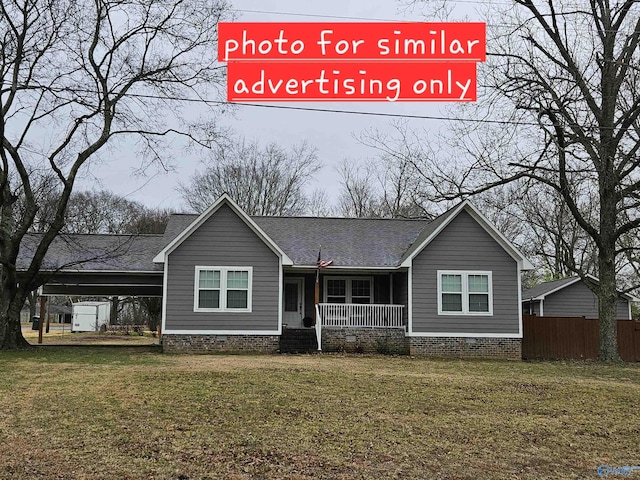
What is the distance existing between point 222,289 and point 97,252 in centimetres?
A: 590

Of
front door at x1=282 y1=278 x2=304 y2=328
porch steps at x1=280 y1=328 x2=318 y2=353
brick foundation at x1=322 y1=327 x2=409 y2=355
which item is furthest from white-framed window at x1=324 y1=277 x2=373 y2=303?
brick foundation at x1=322 y1=327 x2=409 y2=355

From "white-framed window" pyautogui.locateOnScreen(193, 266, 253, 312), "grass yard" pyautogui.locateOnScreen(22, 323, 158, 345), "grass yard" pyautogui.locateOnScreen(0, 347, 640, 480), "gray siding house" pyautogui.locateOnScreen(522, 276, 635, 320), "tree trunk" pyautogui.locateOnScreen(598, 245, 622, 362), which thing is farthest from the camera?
"gray siding house" pyautogui.locateOnScreen(522, 276, 635, 320)

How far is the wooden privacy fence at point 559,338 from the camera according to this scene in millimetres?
20859

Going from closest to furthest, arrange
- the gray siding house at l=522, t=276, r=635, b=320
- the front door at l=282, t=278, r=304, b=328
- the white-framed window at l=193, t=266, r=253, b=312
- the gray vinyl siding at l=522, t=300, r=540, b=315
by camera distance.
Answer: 1. the white-framed window at l=193, t=266, r=253, b=312
2. the front door at l=282, t=278, r=304, b=328
3. the gray siding house at l=522, t=276, r=635, b=320
4. the gray vinyl siding at l=522, t=300, r=540, b=315

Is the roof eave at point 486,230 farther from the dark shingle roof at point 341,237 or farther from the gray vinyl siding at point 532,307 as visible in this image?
the gray vinyl siding at point 532,307

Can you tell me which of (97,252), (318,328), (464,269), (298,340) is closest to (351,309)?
(318,328)

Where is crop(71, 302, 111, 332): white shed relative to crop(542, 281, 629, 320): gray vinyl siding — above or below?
below

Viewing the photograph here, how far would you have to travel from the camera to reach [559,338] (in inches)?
826

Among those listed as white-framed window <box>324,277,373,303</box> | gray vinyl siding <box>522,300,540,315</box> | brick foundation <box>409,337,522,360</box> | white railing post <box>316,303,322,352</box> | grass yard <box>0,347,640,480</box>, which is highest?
white-framed window <box>324,277,373,303</box>

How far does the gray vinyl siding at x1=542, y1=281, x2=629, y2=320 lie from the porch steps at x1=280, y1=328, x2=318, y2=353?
14145mm

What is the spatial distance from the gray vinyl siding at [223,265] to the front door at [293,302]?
293 cm

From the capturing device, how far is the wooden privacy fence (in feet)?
68.4

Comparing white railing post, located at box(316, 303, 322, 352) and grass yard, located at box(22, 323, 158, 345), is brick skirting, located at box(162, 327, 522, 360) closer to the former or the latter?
white railing post, located at box(316, 303, 322, 352)

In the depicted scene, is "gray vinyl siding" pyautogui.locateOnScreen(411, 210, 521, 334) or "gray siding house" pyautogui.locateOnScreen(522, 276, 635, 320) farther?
A: "gray siding house" pyautogui.locateOnScreen(522, 276, 635, 320)
